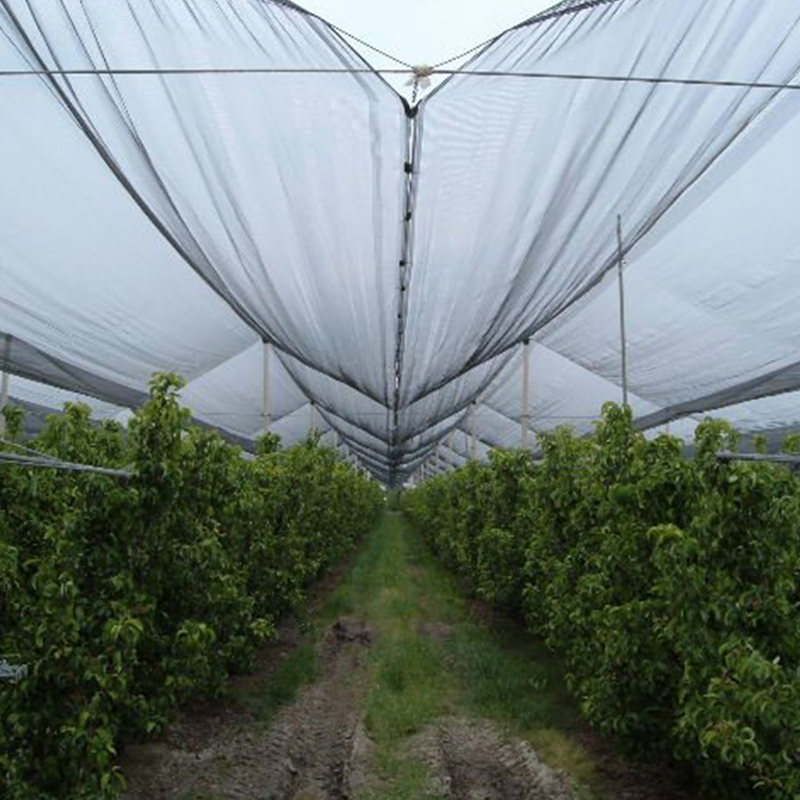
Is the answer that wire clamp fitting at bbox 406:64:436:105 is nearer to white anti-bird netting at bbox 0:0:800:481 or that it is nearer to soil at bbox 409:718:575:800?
white anti-bird netting at bbox 0:0:800:481

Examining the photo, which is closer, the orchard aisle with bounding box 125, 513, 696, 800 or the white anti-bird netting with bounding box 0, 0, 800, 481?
the white anti-bird netting with bounding box 0, 0, 800, 481

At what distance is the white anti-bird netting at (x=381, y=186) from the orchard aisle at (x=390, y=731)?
2958 mm

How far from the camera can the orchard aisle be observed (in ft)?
17.2

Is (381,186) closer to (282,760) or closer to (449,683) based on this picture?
(282,760)

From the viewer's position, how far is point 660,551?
3.77 m

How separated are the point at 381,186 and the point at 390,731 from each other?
3989 millimetres

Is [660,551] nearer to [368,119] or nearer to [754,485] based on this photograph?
[754,485]

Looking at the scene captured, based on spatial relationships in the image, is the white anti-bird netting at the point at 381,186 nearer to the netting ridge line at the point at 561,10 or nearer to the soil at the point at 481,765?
the netting ridge line at the point at 561,10

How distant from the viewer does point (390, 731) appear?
6344mm

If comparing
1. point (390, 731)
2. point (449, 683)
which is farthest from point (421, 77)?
point (449, 683)

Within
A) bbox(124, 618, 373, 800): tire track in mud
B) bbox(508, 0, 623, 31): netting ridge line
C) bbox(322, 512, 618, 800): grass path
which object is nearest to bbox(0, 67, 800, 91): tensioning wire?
bbox(508, 0, 623, 31): netting ridge line

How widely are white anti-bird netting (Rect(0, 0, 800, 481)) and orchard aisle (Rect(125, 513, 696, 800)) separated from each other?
296 centimetres

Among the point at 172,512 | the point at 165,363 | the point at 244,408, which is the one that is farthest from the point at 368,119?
the point at 244,408

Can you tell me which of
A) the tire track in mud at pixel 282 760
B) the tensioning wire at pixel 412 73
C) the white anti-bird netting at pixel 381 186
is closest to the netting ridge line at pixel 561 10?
the white anti-bird netting at pixel 381 186
